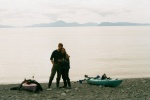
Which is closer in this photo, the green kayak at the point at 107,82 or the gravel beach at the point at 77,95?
the gravel beach at the point at 77,95

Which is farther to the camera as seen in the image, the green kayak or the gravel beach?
the green kayak

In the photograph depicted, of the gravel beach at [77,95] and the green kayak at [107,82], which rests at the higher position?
the green kayak at [107,82]

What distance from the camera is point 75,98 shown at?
14.0 metres

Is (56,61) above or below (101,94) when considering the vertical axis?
above

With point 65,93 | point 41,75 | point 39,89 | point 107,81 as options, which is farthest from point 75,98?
point 41,75

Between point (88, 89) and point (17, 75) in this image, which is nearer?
point (88, 89)

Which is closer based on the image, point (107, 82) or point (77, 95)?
point (77, 95)

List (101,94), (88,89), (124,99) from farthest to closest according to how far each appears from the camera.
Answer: (88,89) < (101,94) < (124,99)

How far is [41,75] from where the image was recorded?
32.7m

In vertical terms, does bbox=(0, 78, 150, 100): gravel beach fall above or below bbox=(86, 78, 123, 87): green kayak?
below

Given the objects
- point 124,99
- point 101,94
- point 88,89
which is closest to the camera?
point 124,99

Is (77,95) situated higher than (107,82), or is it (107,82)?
(107,82)

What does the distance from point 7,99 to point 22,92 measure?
1600mm

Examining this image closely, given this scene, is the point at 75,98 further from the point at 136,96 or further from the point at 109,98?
the point at 136,96
